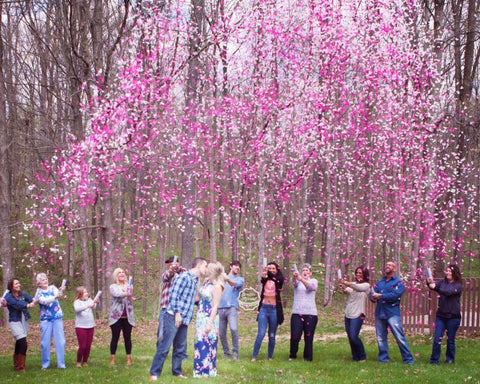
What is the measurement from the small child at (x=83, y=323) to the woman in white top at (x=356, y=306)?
445 cm

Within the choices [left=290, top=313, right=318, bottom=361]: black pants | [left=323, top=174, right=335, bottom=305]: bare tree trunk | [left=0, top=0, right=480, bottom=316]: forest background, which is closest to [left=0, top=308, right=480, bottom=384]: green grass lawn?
[left=290, top=313, right=318, bottom=361]: black pants

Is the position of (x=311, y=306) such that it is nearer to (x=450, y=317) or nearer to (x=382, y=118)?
(x=450, y=317)

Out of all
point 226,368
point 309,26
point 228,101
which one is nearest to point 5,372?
point 226,368

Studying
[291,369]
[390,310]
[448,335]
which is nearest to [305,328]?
[291,369]

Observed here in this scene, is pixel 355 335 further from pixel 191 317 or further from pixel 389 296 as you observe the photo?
pixel 191 317

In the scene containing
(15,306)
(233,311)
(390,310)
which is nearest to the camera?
(15,306)

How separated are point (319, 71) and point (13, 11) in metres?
12.2

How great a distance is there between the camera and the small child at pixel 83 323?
9.77 m

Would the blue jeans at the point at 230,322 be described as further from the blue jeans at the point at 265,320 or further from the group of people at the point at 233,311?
the blue jeans at the point at 265,320

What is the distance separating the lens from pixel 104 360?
34.7 feet

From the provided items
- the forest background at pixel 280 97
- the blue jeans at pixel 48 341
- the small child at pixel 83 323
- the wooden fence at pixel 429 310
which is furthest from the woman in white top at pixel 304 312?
the forest background at pixel 280 97

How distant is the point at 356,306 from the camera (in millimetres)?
9977

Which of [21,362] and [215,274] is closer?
[215,274]

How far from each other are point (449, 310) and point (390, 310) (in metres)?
0.96
